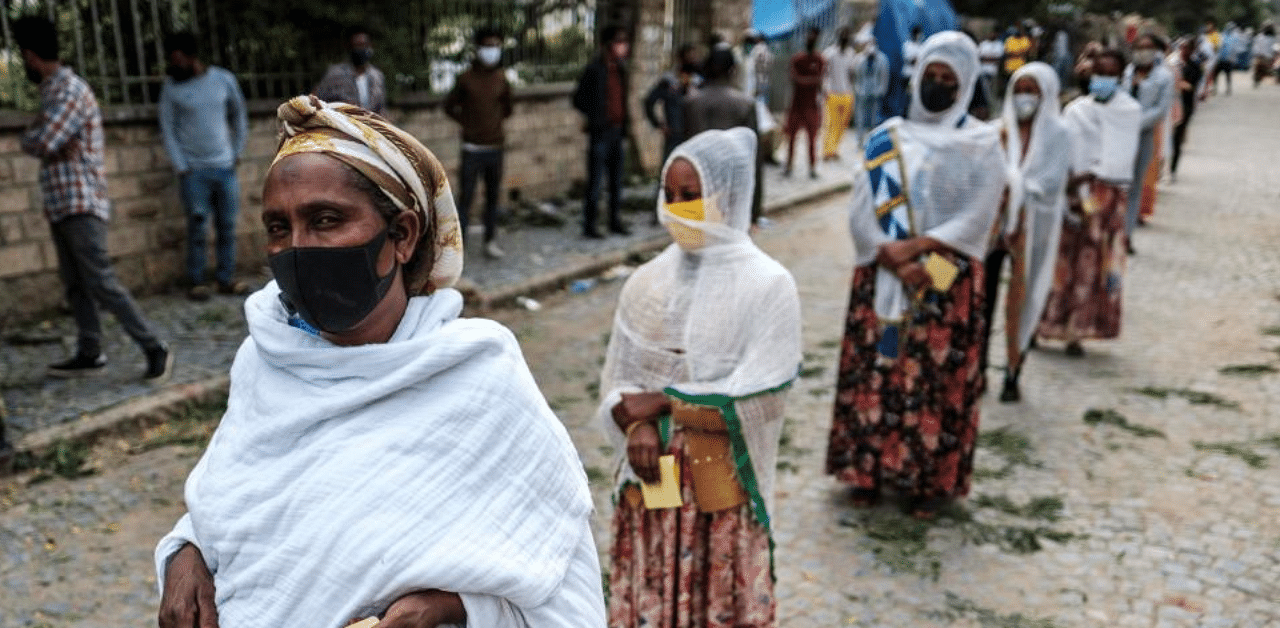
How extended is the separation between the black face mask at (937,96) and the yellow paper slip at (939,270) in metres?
0.71

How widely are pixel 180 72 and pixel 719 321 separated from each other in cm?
600

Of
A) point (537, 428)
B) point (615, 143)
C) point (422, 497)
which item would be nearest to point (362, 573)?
point (422, 497)

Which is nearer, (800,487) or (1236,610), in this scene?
(1236,610)

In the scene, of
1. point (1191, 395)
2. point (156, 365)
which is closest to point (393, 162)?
point (156, 365)

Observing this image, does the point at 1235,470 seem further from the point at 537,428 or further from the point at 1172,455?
the point at 537,428

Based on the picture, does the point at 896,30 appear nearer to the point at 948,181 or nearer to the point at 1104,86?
the point at 1104,86

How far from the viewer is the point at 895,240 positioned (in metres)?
4.52

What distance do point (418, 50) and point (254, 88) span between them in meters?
2.10

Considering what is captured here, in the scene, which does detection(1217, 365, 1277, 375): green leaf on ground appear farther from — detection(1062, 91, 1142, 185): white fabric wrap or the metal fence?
the metal fence

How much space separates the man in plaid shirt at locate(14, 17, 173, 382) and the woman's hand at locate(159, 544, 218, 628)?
15.1 feet

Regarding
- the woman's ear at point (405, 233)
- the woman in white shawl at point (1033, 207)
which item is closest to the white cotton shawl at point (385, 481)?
the woman's ear at point (405, 233)

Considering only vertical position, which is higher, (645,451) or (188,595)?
(188,595)

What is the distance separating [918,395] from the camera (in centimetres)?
461

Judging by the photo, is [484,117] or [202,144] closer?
[202,144]
